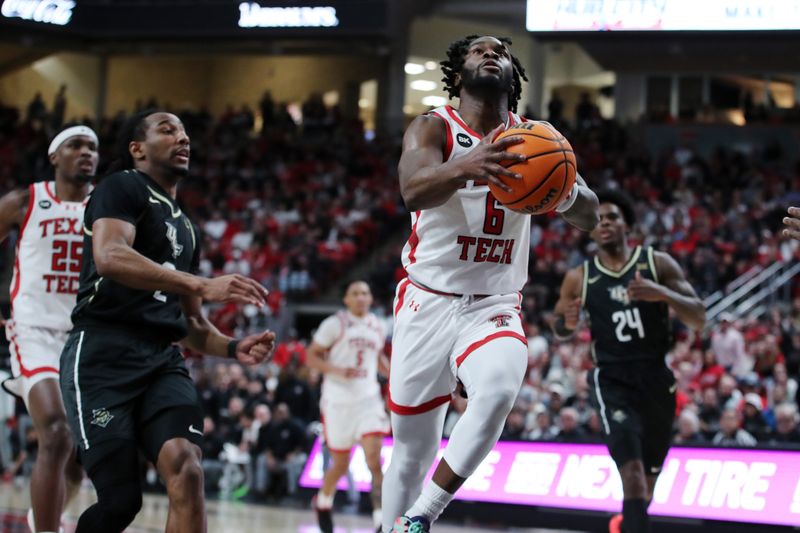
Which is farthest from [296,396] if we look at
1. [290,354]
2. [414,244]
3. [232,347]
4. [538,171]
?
[538,171]

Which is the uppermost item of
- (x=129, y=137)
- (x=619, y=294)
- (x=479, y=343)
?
(x=129, y=137)

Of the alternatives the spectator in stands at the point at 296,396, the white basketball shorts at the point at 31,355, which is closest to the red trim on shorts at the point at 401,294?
the white basketball shorts at the point at 31,355

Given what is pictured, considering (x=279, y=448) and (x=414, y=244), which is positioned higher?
(x=414, y=244)

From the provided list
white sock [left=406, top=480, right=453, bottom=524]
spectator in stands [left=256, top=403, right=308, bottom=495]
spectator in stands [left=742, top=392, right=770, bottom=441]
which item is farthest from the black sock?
spectator in stands [left=256, top=403, right=308, bottom=495]

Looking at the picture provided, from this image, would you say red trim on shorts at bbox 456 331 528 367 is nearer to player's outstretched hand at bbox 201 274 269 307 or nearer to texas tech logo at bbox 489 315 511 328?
texas tech logo at bbox 489 315 511 328

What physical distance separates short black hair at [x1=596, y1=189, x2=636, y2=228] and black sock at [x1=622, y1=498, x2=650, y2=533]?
6.21 ft

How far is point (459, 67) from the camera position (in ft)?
17.2

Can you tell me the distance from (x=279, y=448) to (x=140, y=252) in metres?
9.33

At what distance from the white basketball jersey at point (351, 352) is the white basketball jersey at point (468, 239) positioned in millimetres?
5362

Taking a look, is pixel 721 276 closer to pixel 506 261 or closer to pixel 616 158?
pixel 616 158

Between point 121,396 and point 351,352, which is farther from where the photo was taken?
point 351,352

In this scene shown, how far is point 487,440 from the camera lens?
4.63m

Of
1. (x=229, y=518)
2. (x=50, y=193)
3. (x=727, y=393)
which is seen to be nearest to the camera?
A: (x=50, y=193)

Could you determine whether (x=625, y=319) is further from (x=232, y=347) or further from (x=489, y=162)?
(x=489, y=162)
